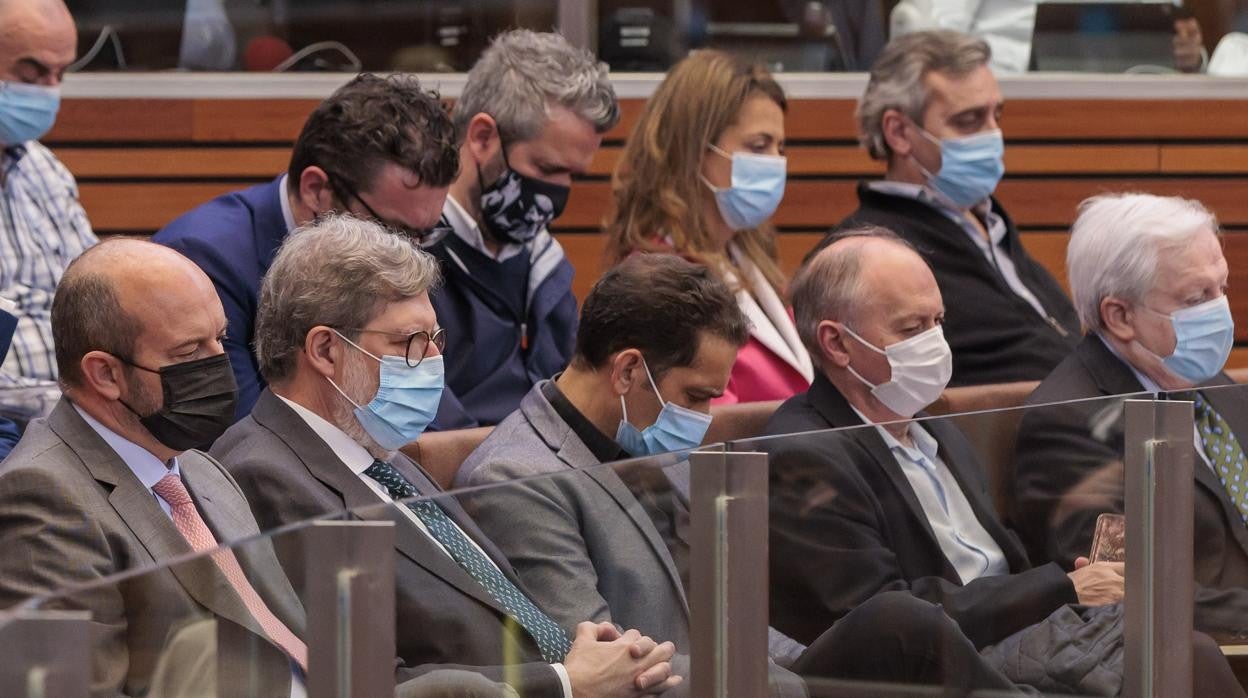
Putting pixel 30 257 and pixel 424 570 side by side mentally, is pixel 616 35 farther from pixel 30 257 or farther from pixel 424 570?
pixel 424 570

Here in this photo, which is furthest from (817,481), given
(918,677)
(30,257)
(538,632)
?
(30,257)

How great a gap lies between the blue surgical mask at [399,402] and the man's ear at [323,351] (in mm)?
16

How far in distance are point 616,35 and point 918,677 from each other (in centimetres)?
373

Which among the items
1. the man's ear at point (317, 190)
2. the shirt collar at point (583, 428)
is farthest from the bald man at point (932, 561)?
the man's ear at point (317, 190)

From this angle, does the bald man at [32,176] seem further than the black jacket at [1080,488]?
Yes

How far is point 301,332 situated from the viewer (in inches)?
109

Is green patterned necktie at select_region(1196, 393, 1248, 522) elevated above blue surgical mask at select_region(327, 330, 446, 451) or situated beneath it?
situated beneath

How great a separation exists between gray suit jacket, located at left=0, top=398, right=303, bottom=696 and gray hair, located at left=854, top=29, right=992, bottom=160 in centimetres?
259

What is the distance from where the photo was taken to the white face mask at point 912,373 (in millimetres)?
3303

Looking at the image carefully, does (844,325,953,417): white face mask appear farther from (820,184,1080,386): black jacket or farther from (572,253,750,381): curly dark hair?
(820,184,1080,386): black jacket

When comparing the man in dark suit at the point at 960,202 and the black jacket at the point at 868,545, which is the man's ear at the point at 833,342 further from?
the man in dark suit at the point at 960,202

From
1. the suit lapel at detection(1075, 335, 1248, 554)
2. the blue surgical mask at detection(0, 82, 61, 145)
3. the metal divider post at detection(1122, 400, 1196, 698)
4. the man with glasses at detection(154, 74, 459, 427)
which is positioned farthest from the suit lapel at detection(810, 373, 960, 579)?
the blue surgical mask at detection(0, 82, 61, 145)

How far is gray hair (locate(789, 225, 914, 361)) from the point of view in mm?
3336

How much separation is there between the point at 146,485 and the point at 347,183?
1.06m
